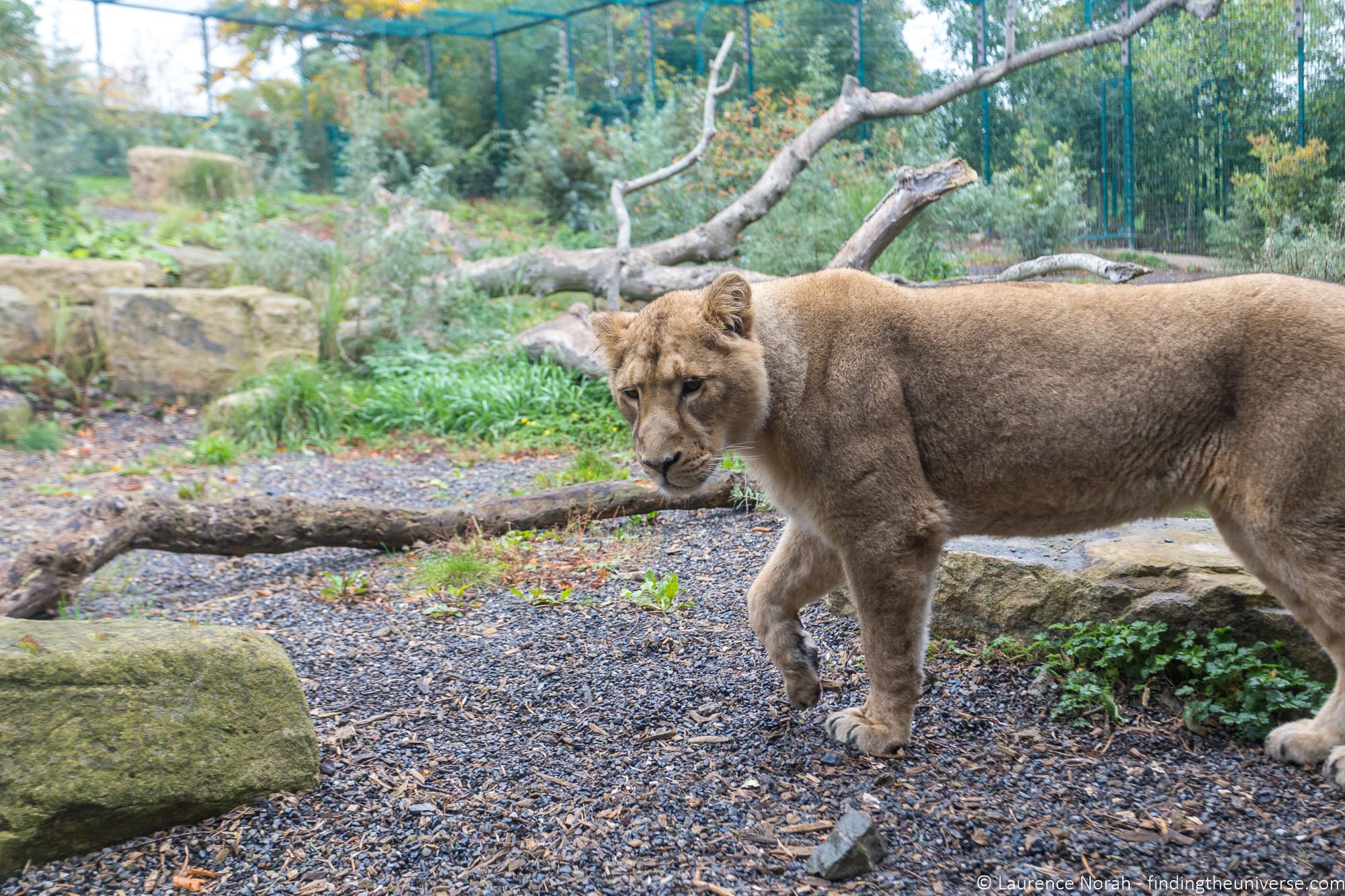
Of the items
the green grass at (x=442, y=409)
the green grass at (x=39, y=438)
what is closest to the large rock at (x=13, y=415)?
the green grass at (x=39, y=438)

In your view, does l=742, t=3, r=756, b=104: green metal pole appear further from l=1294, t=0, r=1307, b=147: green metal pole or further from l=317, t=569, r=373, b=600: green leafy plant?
l=317, t=569, r=373, b=600: green leafy plant

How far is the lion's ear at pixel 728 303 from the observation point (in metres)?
3.60

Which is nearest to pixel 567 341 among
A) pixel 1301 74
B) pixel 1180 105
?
pixel 1180 105

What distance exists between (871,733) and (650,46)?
1741 centimetres

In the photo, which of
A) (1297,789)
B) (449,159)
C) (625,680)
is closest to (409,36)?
(449,159)

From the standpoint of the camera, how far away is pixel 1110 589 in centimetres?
416

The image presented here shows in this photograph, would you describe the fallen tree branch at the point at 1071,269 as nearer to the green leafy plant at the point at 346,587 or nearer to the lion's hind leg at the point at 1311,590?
the lion's hind leg at the point at 1311,590

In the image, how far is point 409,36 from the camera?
23.6 metres

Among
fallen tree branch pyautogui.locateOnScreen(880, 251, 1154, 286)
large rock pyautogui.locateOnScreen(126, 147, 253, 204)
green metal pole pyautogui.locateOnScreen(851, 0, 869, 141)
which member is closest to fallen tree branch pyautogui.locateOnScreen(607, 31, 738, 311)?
green metal pole pyautogui.locateOnScreen(851, 0, 869, 141)

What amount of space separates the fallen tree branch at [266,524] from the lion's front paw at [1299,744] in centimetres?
292

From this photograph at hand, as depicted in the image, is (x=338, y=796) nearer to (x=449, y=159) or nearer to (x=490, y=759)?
(x=490, y=759)

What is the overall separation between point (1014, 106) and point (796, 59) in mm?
5017

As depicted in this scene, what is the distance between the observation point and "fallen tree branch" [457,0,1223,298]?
951cm

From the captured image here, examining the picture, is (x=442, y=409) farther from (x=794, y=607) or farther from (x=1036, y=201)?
(x=794, y=607)
